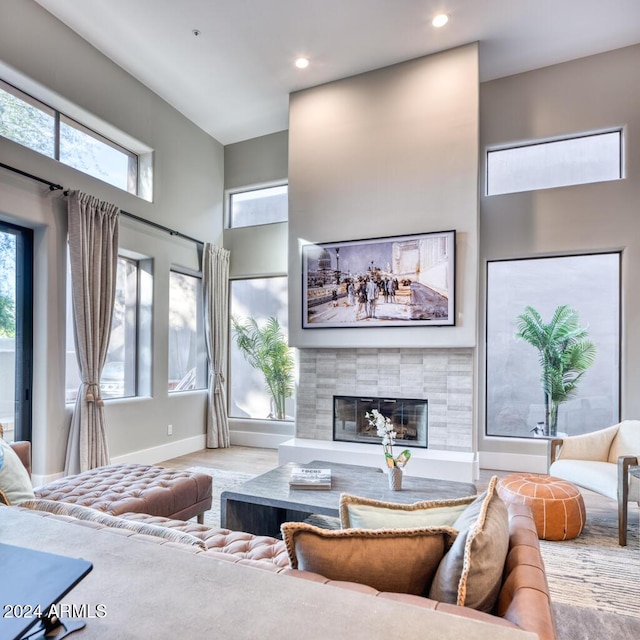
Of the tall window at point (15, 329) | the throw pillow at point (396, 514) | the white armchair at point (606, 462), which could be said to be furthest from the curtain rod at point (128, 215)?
the white armchair at point (606, 462)

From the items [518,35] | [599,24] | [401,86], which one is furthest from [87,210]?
[599,24]

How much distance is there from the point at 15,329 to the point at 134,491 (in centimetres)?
227

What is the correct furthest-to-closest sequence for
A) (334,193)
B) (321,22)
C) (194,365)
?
(194,365)
(334,193)
(321,22)

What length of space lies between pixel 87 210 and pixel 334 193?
2574mm

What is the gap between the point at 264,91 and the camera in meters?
5.22

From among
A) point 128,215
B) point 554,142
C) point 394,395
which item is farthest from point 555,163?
point 128,215

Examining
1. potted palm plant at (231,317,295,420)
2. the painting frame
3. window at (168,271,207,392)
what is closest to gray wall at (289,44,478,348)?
the painting frame

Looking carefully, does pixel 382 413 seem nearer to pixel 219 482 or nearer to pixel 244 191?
pixel 219 482

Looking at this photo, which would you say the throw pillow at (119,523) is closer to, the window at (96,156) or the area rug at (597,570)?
the area rug at (597,570)

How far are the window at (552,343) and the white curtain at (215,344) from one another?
343cm

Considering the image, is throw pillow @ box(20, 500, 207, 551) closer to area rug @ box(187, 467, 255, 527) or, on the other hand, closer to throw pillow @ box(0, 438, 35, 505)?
throw pillow @ box(0, 438, 35, 505)

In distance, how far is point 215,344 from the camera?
19.4 feet

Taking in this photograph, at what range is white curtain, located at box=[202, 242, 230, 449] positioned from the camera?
5.85 m

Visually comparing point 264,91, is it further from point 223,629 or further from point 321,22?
point 223,629
